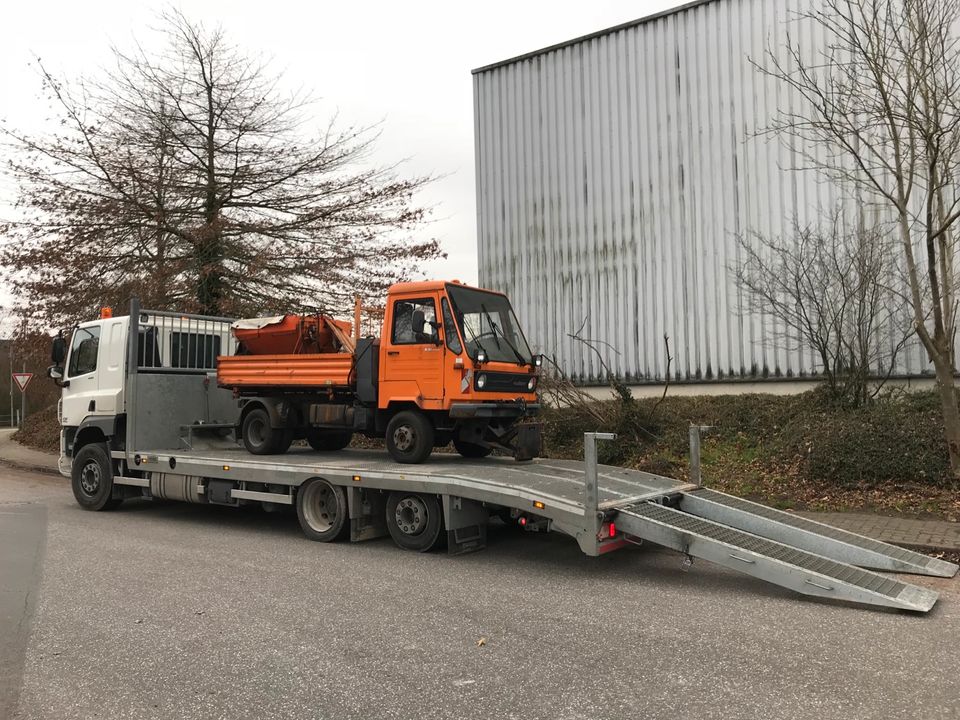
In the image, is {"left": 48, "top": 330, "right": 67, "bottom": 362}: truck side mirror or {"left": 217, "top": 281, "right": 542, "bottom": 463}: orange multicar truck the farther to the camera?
{"left": 48, "top": 330, "right": 67, "bottom": 362}: truck side mirror

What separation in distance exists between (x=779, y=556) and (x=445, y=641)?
290cm

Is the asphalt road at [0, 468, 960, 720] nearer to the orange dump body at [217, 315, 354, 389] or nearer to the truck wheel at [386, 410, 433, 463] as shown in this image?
the truck wheel at [386, 410, 433, 463]

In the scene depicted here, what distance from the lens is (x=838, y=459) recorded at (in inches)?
402

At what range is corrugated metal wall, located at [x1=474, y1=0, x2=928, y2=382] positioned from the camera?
14.0m

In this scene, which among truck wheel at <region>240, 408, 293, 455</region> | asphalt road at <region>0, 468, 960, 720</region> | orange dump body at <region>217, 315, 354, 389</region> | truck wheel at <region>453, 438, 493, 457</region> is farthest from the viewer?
truck wheel at <region>240, 408, 293, 455</region>

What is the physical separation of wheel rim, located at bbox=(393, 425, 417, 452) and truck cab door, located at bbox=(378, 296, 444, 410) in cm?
34

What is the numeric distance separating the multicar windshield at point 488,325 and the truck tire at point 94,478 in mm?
5955

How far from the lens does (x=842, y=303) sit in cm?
1247

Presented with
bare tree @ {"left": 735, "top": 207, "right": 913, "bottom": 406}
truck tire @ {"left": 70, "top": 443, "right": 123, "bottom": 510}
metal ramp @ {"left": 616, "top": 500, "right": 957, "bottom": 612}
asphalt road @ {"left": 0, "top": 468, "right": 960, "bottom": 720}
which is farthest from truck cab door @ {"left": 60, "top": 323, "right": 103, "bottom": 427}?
bare tree @ {"left": 735, "top": 207, "right": 913, "bottom": 406}

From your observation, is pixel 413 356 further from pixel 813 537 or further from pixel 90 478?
pixel 90 478

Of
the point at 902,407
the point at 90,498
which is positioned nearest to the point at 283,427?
the point at 90,498

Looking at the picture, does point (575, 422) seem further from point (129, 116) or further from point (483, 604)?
point (129, 116)

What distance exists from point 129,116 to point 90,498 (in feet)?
30.3

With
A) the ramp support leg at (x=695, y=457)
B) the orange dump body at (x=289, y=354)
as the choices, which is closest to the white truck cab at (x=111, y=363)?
the orange dump body at (x=289, y=354)
